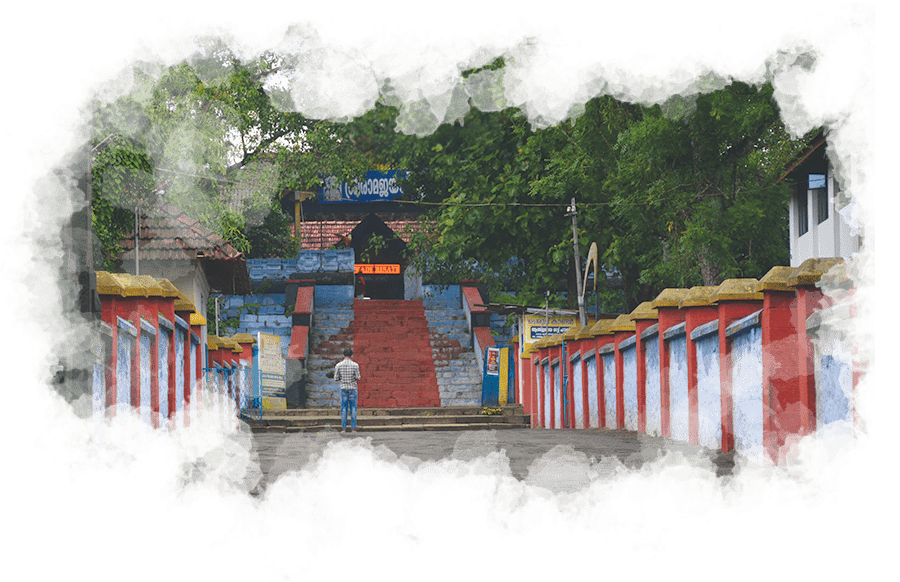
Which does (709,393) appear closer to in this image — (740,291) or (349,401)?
(740,291)

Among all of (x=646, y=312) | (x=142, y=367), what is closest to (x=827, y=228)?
(x=646, y=312)

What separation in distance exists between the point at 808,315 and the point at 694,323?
328cm

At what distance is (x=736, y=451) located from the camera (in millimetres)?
9141

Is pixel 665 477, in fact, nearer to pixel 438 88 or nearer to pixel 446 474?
pixel 446 474

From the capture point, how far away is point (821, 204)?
22.8 meters

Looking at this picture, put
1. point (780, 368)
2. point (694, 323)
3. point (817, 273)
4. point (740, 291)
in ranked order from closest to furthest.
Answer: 1. point (817, 273)
2. point (780, 368)
3. point (740, 291)
4. point (694, 323)

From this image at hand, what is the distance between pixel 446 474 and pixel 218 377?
991cm

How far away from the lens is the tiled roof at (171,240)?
20406 mm

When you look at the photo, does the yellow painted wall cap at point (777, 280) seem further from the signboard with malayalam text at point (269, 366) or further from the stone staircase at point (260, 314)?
the stone staircase at point (260, 314)

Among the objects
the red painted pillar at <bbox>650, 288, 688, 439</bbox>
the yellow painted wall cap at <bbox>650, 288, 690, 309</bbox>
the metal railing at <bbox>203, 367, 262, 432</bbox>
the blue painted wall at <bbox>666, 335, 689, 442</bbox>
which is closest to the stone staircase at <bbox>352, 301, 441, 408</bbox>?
the metal railing at <bbox>203, 367, 262, 432</bbox>

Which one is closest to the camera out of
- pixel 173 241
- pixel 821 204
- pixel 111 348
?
pixel 111 348

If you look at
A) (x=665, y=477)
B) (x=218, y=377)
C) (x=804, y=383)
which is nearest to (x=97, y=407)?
(x=665, y=477)

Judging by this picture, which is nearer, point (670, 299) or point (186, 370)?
point (670, 299)

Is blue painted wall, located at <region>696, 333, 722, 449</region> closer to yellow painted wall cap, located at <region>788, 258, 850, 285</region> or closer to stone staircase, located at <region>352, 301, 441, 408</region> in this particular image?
yellow painted wall cap, located at <region>788, 258, 850, 285</region>
